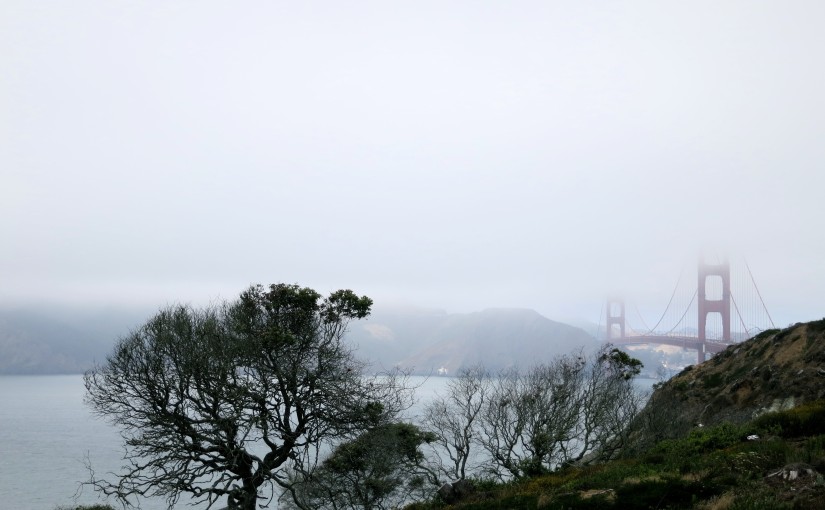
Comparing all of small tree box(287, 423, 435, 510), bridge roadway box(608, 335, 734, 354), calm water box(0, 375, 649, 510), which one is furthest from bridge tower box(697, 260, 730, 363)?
small tree box(287, 423, 435, 510)

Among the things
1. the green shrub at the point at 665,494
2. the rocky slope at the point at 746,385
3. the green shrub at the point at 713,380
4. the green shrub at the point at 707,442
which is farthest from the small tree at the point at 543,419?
the green shrub at the point at 665,494

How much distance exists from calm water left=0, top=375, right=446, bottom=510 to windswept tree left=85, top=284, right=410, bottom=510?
14.1 ft

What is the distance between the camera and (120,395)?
2377 centimetres

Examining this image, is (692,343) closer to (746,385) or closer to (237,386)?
(746,385)

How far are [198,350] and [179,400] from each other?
217 cm

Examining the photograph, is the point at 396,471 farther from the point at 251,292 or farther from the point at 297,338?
the point at 251,292

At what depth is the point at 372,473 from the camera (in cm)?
2817

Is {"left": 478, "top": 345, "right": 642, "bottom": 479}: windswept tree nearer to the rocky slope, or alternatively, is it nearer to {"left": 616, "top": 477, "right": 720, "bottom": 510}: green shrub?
the rocky slope

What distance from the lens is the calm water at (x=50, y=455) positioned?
5884 cm

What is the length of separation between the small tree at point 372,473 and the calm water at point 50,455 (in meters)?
3.39

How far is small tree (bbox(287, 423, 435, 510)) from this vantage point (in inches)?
1072

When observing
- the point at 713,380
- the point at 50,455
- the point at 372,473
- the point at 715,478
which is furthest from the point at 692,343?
the point at 50,455

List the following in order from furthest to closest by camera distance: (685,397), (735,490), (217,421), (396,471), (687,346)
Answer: (687,346)
(685,397)
(396,471)
(217,421)
(735,490)

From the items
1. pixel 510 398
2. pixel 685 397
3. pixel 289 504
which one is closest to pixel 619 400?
pixel 510 398
